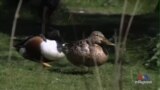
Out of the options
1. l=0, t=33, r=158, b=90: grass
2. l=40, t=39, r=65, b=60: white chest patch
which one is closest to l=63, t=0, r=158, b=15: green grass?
l=0, t=33, r=158, b=90: grass

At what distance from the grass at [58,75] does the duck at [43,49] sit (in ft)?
0.53

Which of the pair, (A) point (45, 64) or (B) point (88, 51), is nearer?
(B) point (88, 51)

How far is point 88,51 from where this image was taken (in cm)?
706

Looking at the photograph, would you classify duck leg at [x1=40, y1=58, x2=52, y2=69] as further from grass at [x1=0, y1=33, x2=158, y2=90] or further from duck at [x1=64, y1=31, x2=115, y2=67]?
duck at [x1=64, y1=31, x2=115, y2=67]

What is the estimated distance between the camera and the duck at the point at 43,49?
303 inches

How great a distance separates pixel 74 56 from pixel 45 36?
2.39 ft

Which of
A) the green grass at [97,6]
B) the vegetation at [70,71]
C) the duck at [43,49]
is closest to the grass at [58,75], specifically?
the vegetation at [70,71]

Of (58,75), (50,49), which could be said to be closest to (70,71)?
(58,75)

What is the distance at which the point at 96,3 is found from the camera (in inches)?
722

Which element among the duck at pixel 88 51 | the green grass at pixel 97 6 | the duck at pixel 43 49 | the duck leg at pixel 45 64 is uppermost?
the duck at pixel 88 51

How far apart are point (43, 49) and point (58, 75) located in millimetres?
421

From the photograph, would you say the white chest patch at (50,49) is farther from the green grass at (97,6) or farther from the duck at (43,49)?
the green grass at (97,6)

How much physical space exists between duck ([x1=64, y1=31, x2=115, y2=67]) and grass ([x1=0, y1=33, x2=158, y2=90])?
167 mm

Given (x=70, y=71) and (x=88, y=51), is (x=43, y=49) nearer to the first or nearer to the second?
(x=70, y=71)
